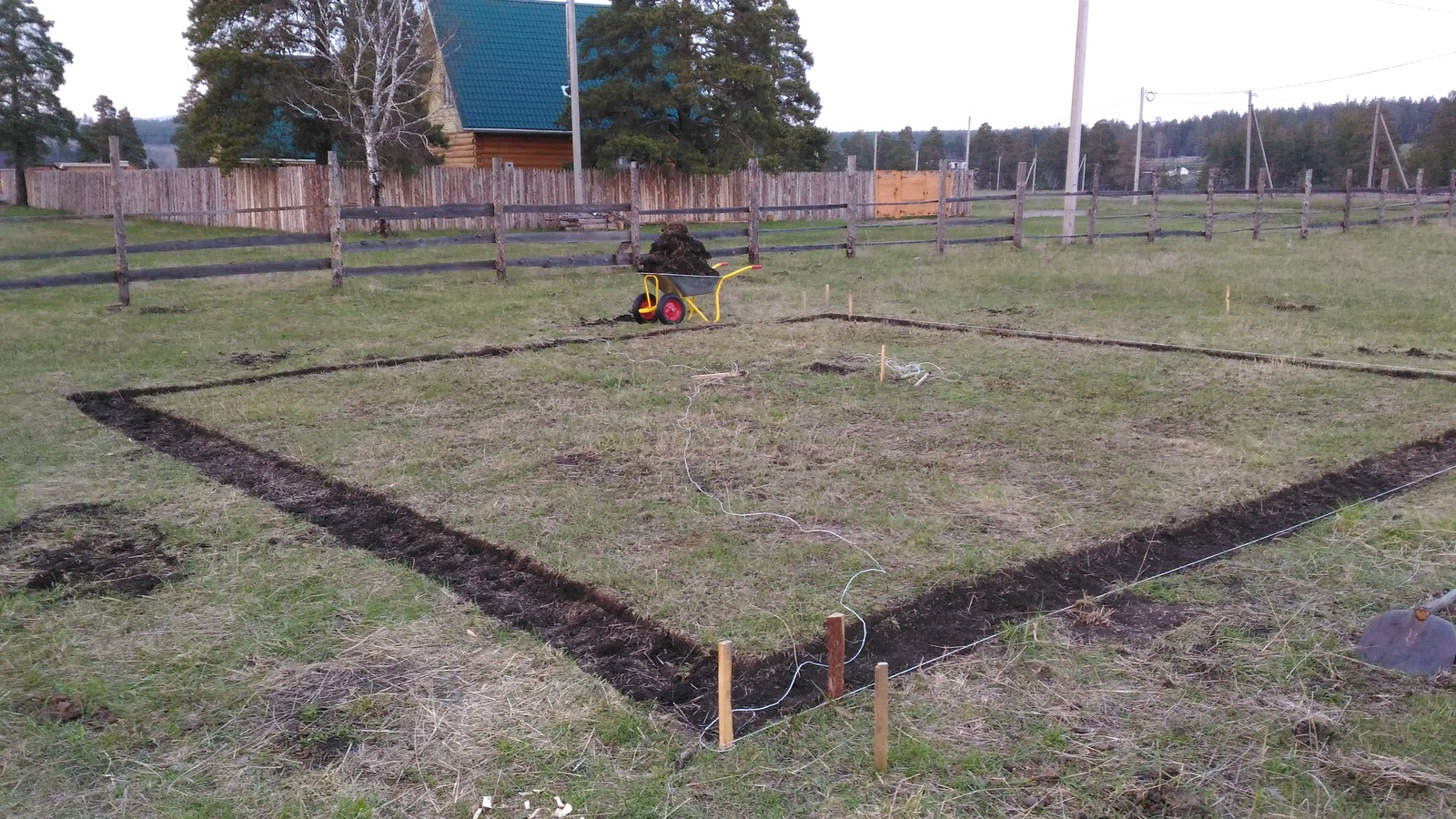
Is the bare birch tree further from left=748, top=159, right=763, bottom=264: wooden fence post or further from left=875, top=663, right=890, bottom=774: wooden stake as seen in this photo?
left=875, top=663, right=890, bottom=774: wooden stake

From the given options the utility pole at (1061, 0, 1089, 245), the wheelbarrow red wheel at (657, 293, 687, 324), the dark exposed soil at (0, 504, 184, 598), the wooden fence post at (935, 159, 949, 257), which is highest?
the utility pole at (1061, 0, 1089, 245)

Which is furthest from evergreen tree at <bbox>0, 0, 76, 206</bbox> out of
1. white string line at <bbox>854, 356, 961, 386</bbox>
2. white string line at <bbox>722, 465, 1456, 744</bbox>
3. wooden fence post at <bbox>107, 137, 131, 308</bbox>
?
white string line at <bbox>722, 465, 1456, 744</bbox>

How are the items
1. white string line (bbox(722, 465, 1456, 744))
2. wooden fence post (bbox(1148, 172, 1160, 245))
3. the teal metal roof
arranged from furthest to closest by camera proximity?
the teal metal roof
wooden fence post (bbox(1148, 172, 1160, 245))
white string line (bbox(722, 465, 1456, 744))

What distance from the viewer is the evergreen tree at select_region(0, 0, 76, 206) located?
36.1 meters

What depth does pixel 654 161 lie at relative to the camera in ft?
80.9

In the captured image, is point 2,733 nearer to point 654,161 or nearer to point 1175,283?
point 1175,283

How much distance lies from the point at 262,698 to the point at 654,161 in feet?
74.2

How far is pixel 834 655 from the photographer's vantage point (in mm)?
2877

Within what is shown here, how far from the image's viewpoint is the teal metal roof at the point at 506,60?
88.6 feet

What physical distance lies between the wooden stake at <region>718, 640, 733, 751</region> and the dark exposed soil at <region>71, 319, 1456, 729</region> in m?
0.16

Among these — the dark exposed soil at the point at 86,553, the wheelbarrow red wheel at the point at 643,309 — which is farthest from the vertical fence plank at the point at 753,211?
the dark exposed soil at the point at 86,553

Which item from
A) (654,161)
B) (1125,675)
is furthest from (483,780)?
(654,161)

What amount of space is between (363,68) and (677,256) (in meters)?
14.0

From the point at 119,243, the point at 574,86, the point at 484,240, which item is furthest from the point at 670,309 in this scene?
the point at 574,86
